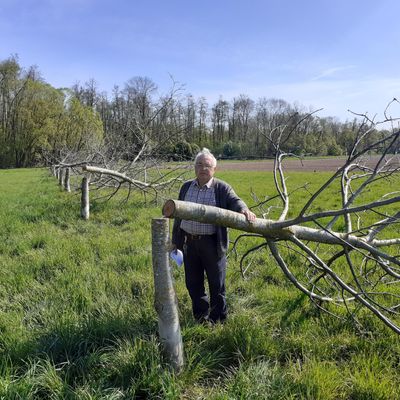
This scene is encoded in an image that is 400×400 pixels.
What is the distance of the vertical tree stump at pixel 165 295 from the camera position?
2.62 m

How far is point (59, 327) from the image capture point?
10.5ft

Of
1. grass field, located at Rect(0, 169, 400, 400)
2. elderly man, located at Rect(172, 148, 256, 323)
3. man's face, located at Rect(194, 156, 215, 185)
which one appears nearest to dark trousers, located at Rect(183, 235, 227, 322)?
elderly man, located at Rect(172, 148, 256, 323)

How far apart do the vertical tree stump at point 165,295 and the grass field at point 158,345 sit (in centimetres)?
10

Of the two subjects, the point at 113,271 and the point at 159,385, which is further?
the point at 113,271

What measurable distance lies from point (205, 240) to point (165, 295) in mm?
905

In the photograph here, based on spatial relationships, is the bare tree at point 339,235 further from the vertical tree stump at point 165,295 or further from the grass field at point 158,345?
the grass field at point 158,345

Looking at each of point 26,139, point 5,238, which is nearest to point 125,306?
point 5,238

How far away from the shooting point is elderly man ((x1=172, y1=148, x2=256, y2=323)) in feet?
10.9

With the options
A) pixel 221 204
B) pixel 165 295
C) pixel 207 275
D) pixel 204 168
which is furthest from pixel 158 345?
pixel 204 168

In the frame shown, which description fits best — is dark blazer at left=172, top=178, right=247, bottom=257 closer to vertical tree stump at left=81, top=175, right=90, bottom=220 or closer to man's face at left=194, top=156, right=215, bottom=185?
man's face at left=194, top=156, right=215, bottom=185

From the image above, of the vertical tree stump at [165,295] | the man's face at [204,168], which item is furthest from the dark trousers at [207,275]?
the vertical tree stump at [165,295]

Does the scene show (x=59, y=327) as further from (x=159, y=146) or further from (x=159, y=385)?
(x=159, y=146)

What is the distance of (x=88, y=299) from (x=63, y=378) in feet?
4.21

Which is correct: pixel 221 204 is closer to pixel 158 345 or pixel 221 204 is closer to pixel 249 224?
pixel 249 224
